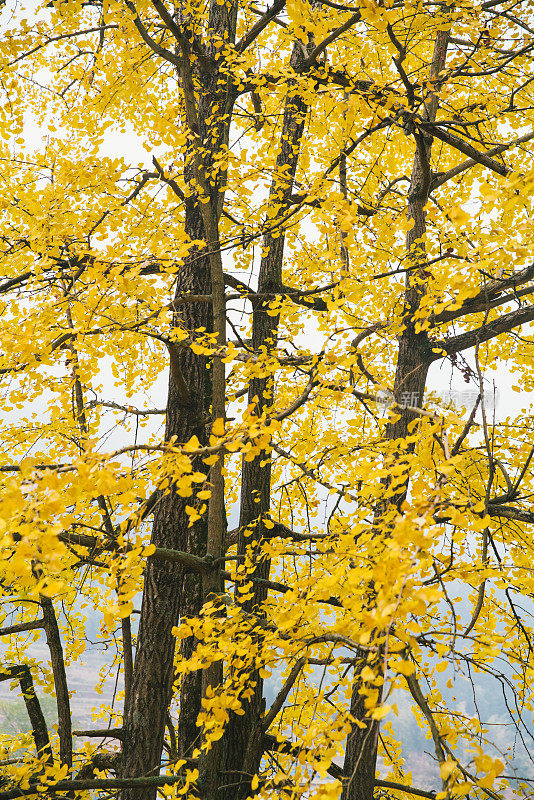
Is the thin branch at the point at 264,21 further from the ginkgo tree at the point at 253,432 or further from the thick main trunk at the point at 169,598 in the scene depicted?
the thick main trunk at the point at 169,598

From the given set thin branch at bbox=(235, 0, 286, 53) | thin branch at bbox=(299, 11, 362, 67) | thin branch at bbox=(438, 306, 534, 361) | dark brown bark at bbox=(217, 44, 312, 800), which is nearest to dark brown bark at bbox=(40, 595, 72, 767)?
dark brown bark at bbox=(217, 44, 312, 800)

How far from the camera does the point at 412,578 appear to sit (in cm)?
155

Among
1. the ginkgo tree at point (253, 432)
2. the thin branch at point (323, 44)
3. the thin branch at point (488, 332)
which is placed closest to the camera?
the ginkgo tree at point (253, 432)

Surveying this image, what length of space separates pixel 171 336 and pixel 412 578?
1.90 meters

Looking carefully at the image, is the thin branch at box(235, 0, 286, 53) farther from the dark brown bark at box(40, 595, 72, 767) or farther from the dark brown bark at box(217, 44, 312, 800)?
the dark brown bark at box(40, 595, 72, 767)

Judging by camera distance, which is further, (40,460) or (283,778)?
(40,460)

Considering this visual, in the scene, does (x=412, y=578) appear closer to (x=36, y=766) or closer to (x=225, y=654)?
(x=225, y=654)

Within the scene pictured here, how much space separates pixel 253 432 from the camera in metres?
1.89

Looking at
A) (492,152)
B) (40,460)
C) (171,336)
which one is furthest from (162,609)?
(492,152)

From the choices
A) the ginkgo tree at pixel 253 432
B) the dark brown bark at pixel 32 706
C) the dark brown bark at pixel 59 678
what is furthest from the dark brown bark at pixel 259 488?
the dark brown bark at pixel 32 706

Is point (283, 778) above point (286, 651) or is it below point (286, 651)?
below

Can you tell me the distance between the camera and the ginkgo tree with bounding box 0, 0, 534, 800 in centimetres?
182

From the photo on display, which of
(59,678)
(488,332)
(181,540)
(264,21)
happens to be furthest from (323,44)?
(59,678)

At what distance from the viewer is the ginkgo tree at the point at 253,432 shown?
1.82 metres
